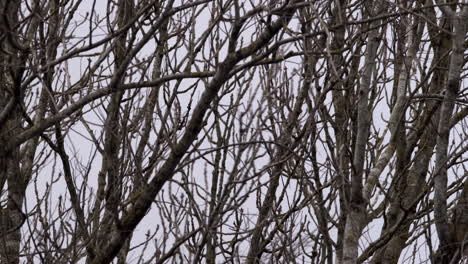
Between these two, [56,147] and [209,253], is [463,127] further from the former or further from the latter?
[56,147]

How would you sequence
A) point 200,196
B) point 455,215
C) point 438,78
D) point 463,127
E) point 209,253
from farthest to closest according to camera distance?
point 438,78 → point 463,127 → point 209,253 → point 200,196 → point 455,215

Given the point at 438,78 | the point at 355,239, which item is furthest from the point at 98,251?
the point at 438,78

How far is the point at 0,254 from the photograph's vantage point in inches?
190

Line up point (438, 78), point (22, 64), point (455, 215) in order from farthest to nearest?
point (438, 78)
point (455, 215)
point (22, 64)

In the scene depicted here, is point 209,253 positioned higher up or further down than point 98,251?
higher up

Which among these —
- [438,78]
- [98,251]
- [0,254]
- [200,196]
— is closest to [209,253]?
[200,196]

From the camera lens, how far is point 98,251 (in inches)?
174

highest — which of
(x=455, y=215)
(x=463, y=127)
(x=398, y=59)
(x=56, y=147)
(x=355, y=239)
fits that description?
(x=398, y=59)

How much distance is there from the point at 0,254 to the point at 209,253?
1.47 metres

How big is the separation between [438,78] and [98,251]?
3.38 metres

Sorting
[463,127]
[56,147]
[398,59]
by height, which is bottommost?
[56,147]

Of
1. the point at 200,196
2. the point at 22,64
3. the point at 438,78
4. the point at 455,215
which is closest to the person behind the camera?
the point at 22,64

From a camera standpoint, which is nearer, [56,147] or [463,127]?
[56,147]

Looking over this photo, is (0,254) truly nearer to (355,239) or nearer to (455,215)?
(355,239)
